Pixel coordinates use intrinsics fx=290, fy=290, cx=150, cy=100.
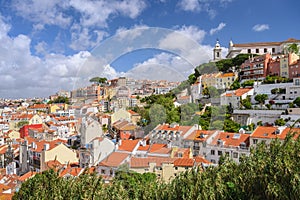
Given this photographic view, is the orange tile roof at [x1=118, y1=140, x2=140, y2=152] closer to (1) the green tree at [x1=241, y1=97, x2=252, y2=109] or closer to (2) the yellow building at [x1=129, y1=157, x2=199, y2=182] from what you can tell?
(2) the yellow building at [x1=129, y1=157, x2=199, y2=182]

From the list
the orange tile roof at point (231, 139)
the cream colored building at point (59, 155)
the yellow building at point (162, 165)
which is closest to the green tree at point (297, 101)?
the orange tile roof at point (231, 139)

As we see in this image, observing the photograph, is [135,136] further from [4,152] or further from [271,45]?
[271,45]

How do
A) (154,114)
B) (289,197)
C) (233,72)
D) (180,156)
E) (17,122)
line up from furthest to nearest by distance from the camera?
(17,122) < (233,72) < (180,156) < (154,114) < (289,197)

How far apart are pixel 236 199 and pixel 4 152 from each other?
1611 cm

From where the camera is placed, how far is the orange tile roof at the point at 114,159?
32.2ft

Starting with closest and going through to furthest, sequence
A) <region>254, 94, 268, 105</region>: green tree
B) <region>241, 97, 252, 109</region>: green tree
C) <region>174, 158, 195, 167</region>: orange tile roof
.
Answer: <region>174, 158, 195, 167</region>: orange tile roof, <region>241, 97, 252, 109</region>: green tree, <region>254, 94, 268, 105</region>: green tree

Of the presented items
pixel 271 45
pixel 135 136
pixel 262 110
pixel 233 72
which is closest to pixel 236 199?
pixel 135 136

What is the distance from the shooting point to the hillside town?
8.62 metres

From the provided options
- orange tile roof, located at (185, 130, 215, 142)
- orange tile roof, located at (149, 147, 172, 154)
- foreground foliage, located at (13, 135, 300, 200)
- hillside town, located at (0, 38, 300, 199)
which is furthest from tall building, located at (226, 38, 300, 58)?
foreground foliage, located at (13, 135, 300, 200)

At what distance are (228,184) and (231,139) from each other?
28.6ft

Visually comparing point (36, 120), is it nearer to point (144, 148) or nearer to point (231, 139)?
point (144, 148)

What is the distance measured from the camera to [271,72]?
2333 centimetres

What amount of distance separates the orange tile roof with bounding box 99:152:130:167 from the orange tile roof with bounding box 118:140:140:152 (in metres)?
0.44

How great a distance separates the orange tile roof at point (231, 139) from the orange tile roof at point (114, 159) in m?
4.14
